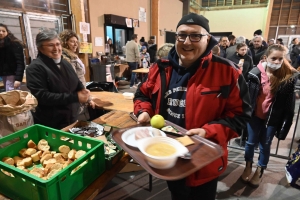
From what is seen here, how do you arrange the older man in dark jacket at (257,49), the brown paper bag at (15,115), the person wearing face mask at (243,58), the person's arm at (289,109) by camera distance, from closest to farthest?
1. the brown paper bag at (15,115)
2. the person's arm at (289,109)
3. the person wearing face mask at (243,58)
4. the older man in dark jacket at (257,49)

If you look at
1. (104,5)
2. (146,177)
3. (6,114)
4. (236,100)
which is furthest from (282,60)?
(104,5)

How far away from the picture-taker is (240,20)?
14.3m

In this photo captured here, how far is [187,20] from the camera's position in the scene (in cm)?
106

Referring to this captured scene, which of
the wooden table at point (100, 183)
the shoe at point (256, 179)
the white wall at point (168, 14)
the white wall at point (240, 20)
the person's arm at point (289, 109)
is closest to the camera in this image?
the wooden table at point (100, 183)

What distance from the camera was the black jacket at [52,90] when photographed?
1.63 meters

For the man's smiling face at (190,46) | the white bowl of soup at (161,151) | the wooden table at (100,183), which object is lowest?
the wooden table at (100,183)

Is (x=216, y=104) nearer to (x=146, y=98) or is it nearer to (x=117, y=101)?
(x=146, y=98)

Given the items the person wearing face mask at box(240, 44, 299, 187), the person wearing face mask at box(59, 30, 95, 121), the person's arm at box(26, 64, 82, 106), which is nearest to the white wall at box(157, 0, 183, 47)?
the person wearing face mask at box(59, 30, 95, 121)

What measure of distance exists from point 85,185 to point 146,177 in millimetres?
1590

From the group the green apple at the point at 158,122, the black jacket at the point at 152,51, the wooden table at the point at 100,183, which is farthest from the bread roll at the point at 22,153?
the black jacket at the point at 152,51

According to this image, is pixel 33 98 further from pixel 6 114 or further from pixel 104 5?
pixel 104 5

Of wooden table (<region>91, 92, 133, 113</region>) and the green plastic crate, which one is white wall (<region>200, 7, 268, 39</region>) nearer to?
wooden table (<region>91, 92, 133, 113</region>)

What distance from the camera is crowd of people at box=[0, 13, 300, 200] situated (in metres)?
1.08

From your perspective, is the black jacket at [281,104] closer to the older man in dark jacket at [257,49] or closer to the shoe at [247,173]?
the shoe at [247,173]
